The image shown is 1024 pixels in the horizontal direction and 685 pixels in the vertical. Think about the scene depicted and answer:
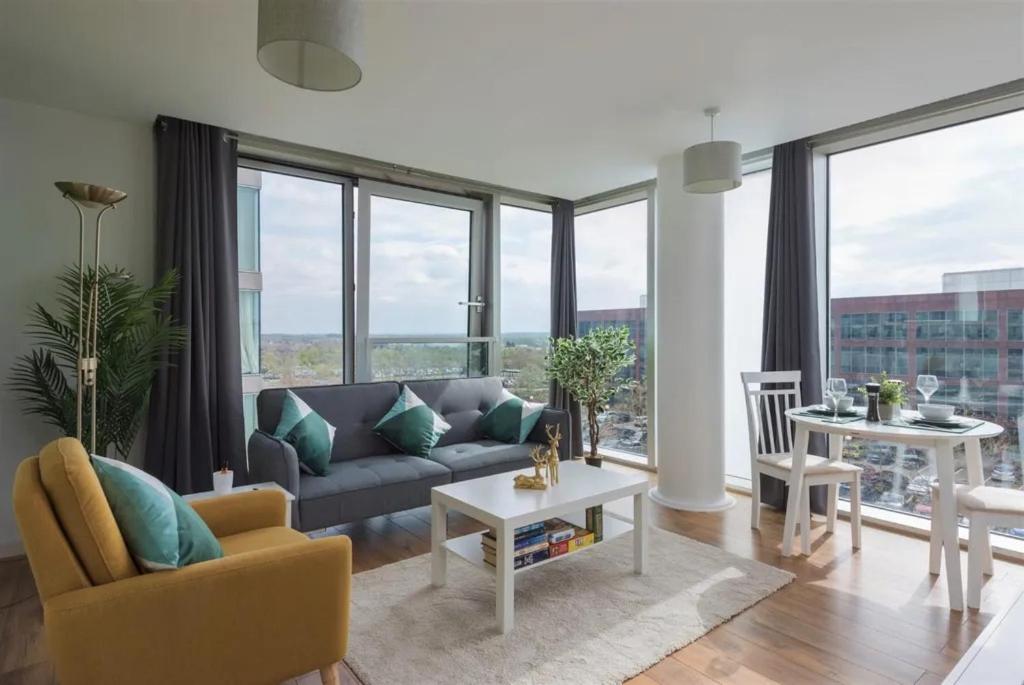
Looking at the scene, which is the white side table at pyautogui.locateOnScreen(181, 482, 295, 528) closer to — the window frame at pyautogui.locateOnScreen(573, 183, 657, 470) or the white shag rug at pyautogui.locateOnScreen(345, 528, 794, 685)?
the white shag rug at pyautogui.locateOnScreen(345, 528, 794, 685)

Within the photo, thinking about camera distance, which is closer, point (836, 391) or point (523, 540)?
point (523, 540)

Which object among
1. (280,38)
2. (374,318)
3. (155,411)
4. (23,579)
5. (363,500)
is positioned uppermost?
(280,38)

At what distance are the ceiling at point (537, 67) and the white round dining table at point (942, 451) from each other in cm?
175

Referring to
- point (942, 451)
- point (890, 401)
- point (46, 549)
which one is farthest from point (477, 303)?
point (46, 549)

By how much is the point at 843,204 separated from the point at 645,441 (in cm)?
249

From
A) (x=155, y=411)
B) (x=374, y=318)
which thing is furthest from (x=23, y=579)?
(x=374, y=318)

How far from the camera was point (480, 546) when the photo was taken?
8.77 feet

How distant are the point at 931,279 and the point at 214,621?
3.97m

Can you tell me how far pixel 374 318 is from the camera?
14.8ft

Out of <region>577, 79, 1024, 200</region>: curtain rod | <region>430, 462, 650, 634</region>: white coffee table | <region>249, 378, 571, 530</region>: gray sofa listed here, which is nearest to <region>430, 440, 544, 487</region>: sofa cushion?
<region>249, 378, 571, 530</region>: gray sofa

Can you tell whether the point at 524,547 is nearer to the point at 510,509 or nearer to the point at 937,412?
the point at 510,509

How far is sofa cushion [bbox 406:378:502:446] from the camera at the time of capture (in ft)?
13.4

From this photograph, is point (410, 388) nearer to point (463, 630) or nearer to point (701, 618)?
point (463, 630)

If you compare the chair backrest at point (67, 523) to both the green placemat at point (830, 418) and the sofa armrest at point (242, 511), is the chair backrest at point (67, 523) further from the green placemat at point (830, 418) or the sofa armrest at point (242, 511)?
the green placemat at point (830, 418)
